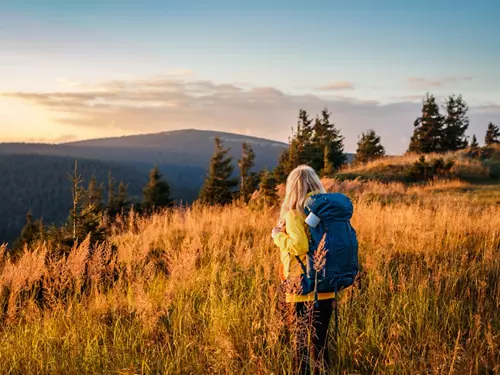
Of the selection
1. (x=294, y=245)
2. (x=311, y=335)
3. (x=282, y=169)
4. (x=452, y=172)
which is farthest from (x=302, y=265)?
(x=282, y=169)

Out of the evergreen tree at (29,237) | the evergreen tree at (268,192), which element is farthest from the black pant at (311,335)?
the evergreen tree at (268,192)

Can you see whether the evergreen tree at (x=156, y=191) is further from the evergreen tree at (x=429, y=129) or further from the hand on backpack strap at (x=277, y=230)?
the hand on backpack strap at (x=277, y=230)

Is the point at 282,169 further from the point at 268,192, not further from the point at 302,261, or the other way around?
the point at 302,261

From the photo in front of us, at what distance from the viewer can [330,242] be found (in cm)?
301

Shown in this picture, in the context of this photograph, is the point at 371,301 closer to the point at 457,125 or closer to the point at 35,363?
the point at 35,363

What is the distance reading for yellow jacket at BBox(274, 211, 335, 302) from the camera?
3.08 metres

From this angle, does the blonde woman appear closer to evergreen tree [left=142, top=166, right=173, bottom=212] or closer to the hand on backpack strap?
the hand on backpack strap

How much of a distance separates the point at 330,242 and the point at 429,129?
45.8 m

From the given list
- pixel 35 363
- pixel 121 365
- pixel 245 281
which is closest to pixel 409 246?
pixel 245 281

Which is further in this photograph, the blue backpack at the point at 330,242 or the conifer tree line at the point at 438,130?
the conifer tree line at the point at 438,130

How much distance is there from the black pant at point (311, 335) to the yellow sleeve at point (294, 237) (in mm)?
418

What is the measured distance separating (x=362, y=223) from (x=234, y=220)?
→ 3.00 m

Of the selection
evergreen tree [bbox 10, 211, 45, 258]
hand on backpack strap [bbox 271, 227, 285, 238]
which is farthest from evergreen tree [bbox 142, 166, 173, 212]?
hand on backpack strap [bbox 271, 227, 285, 238]

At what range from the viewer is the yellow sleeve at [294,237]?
3.07 meters
